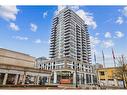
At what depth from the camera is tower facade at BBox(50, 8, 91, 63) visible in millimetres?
21391

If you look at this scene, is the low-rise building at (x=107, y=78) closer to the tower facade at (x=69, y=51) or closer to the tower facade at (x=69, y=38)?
the tower facade at (x=69, y=51)

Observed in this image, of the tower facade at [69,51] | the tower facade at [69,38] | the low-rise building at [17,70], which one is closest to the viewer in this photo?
the low-rise building at [17,70]

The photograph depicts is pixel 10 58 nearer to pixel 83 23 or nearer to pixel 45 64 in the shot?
pixel 45 64

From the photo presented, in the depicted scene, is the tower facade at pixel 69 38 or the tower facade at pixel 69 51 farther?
the tower facade at pixel 69 38

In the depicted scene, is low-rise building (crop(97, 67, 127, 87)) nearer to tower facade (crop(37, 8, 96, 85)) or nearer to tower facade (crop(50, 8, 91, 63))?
tower facade (crop(37, 8, 96, 85))

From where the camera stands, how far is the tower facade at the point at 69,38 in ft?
70.2

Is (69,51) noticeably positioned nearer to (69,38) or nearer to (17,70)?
(69,38)

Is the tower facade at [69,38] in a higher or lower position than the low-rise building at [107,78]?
higher

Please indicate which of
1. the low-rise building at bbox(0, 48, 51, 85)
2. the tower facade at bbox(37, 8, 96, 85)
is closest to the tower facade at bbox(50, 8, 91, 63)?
the tower facade at bbox(37, 8, 96, 85)

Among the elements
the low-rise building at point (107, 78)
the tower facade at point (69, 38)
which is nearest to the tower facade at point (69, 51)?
the tower facade at point (69, 38)
